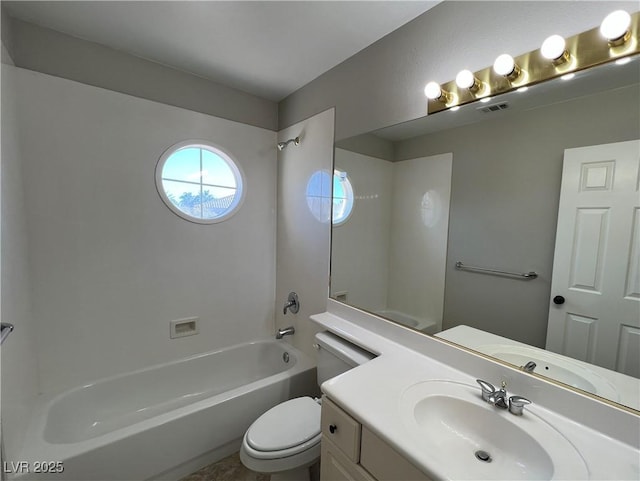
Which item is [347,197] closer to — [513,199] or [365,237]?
[365,237]

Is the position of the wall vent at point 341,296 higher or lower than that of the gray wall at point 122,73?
lower

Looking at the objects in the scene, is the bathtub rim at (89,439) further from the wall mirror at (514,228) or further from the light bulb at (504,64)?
the light bulb at (504,64)

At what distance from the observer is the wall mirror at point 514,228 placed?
83 centimetres

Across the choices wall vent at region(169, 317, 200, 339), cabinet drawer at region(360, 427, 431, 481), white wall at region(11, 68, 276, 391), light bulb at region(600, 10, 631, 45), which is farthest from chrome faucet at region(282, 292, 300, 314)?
light bulb at region(600, 10, 631, 45)

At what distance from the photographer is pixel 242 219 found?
2.23 meters

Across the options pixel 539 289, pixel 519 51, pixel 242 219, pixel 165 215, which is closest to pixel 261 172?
pixel 242 219

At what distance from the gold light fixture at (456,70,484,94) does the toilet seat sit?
166 centimetres

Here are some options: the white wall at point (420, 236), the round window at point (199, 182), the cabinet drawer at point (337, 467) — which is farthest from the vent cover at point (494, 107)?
the round window at point (199, 182)

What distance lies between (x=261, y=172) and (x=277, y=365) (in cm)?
164

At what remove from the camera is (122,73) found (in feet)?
5.58

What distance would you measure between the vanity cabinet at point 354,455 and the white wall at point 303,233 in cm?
95

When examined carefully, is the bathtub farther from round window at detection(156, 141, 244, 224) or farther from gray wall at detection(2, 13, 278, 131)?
gray wall at detection(2, 13, 278, 131)

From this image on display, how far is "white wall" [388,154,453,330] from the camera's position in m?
1.31

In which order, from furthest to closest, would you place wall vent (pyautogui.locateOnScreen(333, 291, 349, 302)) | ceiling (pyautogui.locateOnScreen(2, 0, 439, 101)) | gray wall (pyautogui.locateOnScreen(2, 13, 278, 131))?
wall vent (pyautogui.locateOnScreen(333, 291, 349, 302)) < gray wall (pyautogui.locateOnScreen(2, 13, 278, 131)) < ceiling (pyautogui.locateOnScreen(2, 0, 439, 101))
